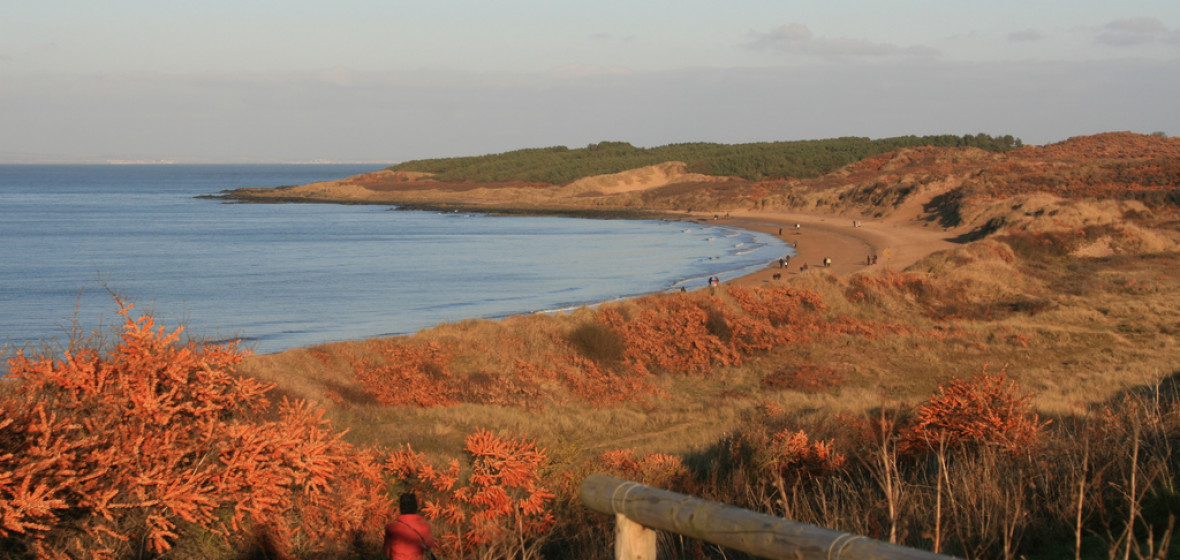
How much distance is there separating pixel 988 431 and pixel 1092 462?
219cm

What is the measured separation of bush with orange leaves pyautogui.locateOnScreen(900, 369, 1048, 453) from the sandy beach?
77.8ft

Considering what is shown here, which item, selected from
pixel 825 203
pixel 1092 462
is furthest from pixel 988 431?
pixel 825 203

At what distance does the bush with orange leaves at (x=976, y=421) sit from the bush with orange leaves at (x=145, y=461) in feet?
18.8

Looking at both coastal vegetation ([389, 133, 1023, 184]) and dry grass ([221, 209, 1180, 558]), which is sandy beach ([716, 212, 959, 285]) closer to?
dry grass ([221, 209, 1180, 558])

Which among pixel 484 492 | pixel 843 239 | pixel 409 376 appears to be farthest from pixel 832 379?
pixel 843 239

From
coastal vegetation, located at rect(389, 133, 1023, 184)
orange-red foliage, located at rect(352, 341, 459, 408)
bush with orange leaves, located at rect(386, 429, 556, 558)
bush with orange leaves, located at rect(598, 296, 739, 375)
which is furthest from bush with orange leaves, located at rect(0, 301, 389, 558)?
coastal vegetation, located at rect(389, 133, 1023, 184)

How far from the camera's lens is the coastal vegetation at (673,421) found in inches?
208

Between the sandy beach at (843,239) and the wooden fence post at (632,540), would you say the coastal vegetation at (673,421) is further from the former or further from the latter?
the sandy beach at (843,239)

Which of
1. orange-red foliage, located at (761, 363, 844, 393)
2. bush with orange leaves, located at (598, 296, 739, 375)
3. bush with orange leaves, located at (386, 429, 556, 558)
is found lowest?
orange-red foliage, located at (761, 363, 844, 393)

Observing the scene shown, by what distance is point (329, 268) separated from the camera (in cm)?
5203

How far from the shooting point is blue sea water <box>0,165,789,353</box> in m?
34.3

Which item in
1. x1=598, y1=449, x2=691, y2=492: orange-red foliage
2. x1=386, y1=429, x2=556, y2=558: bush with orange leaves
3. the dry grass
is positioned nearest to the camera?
x1=386, y1=429, x2=556, y2=558: bush with orange leaves

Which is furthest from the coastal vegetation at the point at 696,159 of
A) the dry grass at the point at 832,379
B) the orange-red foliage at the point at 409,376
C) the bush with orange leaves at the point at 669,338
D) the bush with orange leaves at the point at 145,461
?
the bush with orange leaves at the point at 145,461

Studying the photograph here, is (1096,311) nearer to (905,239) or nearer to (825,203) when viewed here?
(905,239)
